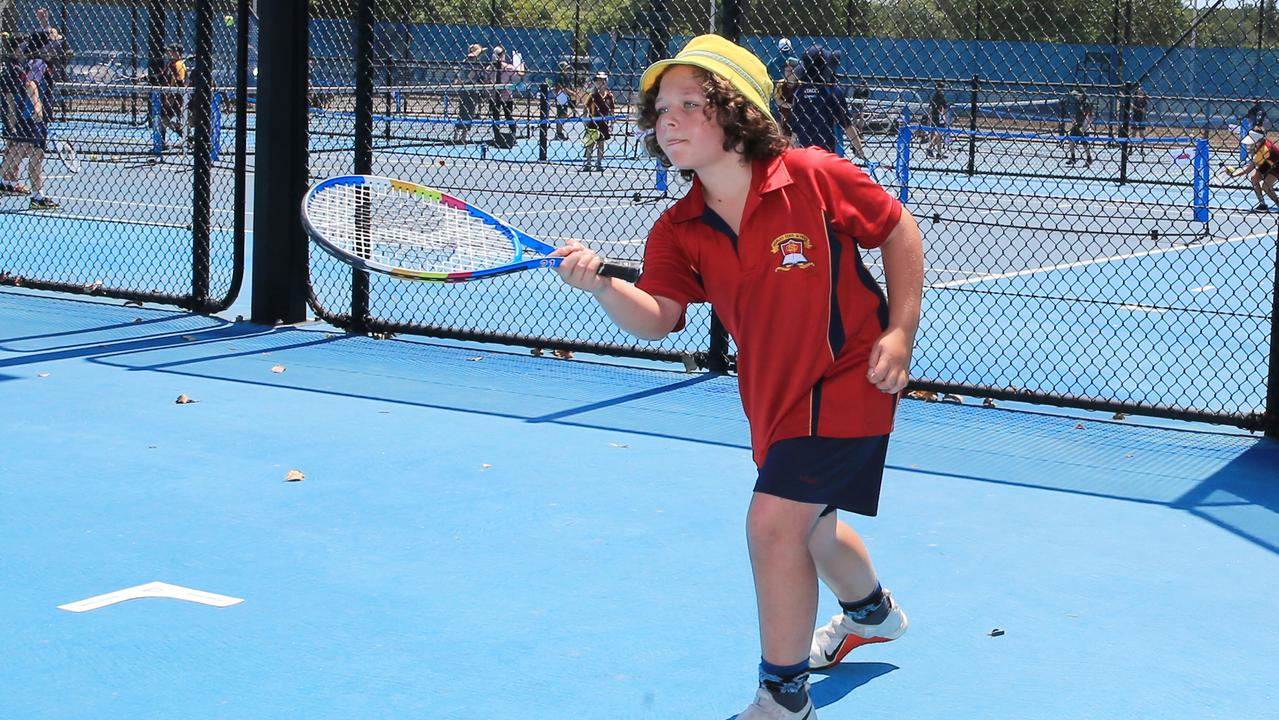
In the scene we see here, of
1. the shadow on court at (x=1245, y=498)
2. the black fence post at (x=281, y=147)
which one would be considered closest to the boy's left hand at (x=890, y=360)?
the shadow on court at (x=1245, y=498)

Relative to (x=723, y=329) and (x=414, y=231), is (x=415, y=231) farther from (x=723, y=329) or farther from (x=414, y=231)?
(x=723, y=329)

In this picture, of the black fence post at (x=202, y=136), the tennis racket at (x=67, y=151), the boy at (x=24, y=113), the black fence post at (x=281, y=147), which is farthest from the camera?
the tennis racket at (x=67, y=151)

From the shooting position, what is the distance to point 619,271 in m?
3.43

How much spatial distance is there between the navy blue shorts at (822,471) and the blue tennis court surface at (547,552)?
66 centimetres

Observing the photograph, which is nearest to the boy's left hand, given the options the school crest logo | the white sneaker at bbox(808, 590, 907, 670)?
the school crest logo

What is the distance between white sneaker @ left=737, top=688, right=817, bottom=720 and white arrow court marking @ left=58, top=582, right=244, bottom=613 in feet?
5.51

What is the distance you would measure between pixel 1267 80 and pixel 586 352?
17122 millimetres

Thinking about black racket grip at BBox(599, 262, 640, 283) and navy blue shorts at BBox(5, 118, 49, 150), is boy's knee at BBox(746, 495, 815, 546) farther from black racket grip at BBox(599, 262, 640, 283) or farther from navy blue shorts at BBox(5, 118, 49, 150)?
navy blue shorts at BBox(5, 118, 49, 150)

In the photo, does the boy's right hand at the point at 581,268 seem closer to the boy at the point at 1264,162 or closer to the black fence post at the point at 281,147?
the black fence post at the point at 281,147

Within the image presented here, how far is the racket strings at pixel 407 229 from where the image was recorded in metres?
4.34

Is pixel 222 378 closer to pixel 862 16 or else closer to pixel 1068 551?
pixel 1068 551

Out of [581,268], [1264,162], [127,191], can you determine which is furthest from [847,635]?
[127,191]

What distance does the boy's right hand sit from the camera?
3.36 m

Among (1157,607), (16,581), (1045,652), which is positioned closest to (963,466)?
(1157,607)
